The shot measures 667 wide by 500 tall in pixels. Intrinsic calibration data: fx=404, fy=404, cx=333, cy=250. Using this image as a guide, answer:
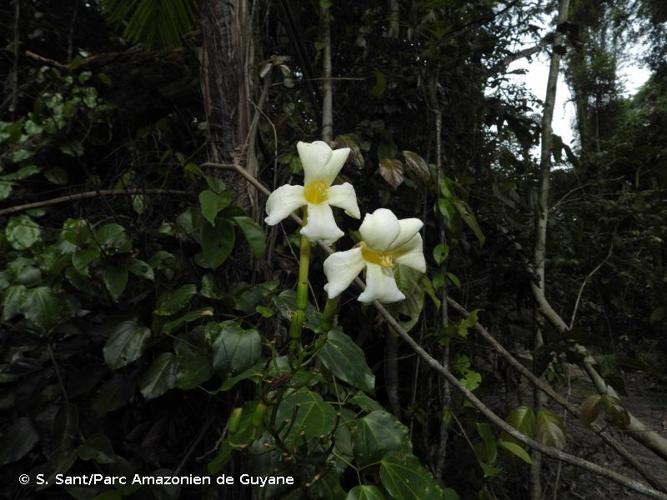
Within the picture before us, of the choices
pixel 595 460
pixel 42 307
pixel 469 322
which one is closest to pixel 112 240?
pixel 42 307

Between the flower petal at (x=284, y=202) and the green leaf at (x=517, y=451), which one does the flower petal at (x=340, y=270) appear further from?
the green leaf at (x=517, y=451)

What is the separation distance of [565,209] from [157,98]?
1814mm

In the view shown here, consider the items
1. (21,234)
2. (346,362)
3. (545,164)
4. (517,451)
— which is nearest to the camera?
(346,362)

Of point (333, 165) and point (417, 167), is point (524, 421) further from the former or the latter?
point (333, 165)

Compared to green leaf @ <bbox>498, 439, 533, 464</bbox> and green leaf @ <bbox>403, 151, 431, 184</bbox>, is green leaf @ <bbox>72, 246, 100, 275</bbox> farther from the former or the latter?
green leaf @ <bbox>498, 439, 533, 464</bbox>

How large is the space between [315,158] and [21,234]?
956 millimetres

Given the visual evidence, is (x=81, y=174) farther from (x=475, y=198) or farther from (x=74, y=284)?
(x=475, y=198)

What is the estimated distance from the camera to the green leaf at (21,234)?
42.0 inches

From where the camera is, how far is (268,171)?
1.20 metres

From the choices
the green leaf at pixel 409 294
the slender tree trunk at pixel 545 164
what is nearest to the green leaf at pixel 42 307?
the green leaf at pixel 409 294

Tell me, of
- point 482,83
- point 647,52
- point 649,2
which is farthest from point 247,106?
point 647,52

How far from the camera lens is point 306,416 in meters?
0.61

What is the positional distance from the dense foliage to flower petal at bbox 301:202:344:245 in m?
0.19

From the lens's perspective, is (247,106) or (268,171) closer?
(247,106)
